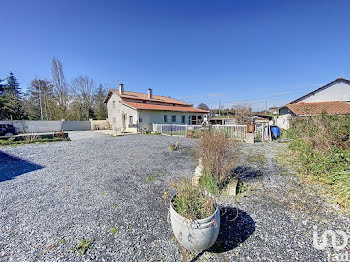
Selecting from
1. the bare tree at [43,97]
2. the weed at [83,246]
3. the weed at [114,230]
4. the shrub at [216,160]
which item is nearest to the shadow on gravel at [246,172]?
the shrub at [216,160]

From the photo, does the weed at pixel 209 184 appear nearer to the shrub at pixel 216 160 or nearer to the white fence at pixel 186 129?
the shrub at pixel 216 160

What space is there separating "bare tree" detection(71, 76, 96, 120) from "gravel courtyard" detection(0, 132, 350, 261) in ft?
82.5

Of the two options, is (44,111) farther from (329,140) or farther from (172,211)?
(329,140)

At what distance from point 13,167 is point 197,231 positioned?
7.60 metres

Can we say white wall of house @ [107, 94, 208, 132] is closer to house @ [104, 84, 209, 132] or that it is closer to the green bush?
house @ [104, 84, 209, 132]

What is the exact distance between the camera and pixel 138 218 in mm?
2637

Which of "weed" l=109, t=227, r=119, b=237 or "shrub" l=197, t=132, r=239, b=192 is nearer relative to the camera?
"weed" l=109, t=227, r=119, b=237

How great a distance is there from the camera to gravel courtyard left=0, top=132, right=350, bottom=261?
1.96 m

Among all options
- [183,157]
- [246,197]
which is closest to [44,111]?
[183,157]

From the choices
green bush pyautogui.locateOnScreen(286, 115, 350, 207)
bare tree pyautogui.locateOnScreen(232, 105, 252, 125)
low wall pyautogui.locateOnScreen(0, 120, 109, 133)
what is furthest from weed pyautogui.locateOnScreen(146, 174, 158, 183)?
low wall pyautogui.locateOnScreen(0, 120, 109, 133)

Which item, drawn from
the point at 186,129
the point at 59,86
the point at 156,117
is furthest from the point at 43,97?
the point at 186,129

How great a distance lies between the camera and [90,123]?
79.8 ft

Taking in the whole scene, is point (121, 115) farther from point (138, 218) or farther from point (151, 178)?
point (138, 218)

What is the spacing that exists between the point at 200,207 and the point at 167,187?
1935mm
